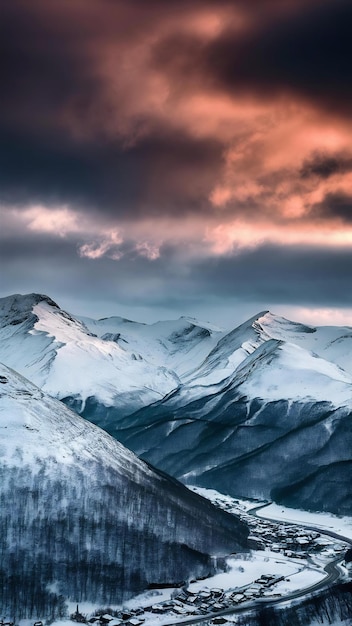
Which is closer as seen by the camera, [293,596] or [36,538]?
[293,596]

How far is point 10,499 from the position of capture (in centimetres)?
18738

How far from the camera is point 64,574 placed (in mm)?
174125

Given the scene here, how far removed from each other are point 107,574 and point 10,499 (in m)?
28.1

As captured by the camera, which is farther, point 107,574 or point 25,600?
point 107,574

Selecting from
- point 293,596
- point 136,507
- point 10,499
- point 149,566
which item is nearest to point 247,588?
point 293,596

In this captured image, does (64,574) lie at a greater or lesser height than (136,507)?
lesser

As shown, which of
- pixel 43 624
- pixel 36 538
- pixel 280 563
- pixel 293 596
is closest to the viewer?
pixel 43 624

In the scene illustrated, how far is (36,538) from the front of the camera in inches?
7101

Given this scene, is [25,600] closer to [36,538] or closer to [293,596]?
[36,538]

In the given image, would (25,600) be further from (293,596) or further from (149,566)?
(293,596)

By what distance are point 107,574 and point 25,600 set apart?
19.5 meters

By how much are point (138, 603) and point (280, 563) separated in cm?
4361

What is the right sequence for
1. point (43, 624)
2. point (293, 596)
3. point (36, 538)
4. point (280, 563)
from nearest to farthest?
point (43, 624)
point (293, 596)
point (36, 538)
point (280, 563)

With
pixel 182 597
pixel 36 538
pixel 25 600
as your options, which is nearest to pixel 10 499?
pixel 36 538
